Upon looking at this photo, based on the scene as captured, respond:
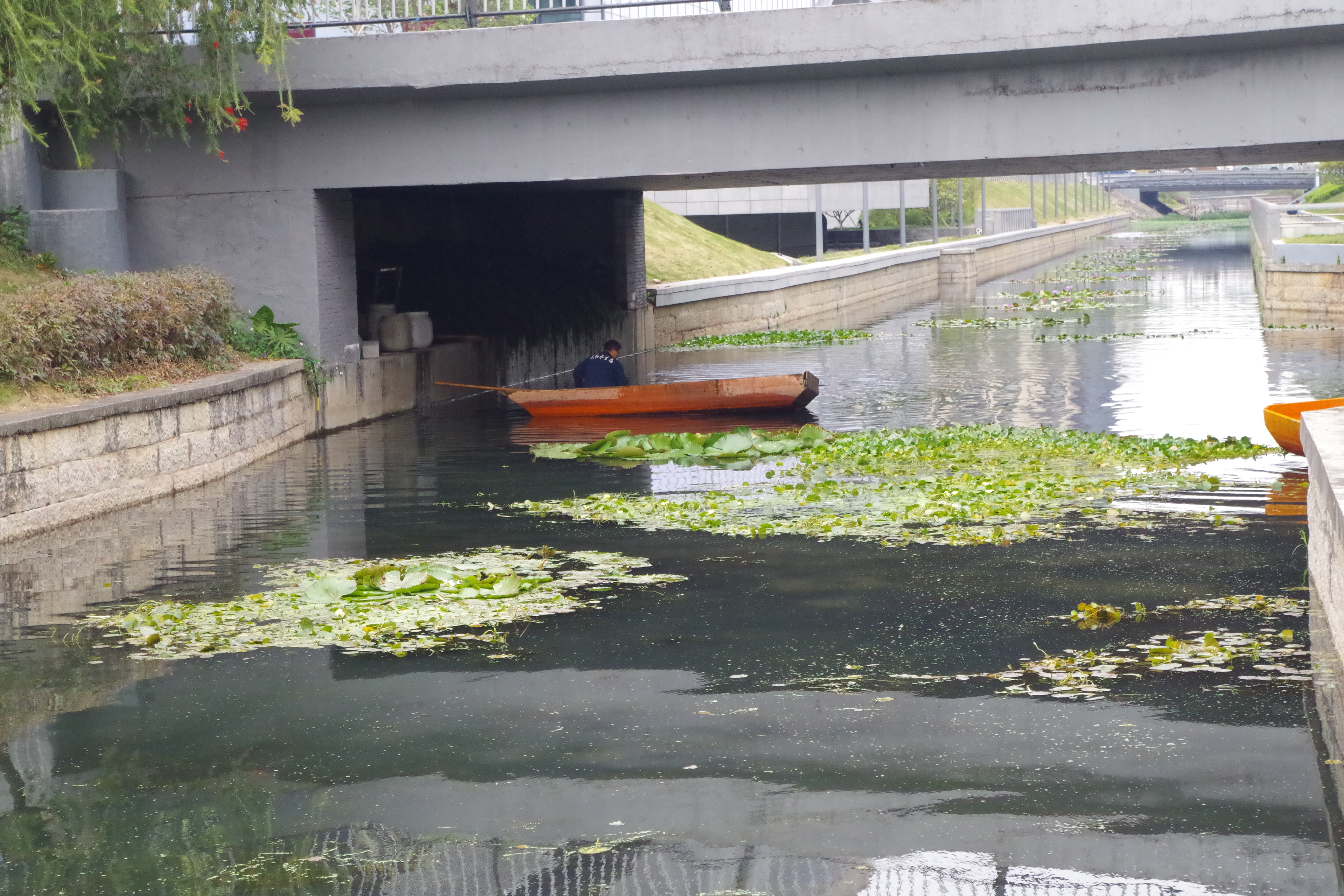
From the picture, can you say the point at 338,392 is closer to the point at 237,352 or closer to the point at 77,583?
the point at 237,352

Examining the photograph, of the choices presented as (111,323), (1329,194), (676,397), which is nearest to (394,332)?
(676,397)

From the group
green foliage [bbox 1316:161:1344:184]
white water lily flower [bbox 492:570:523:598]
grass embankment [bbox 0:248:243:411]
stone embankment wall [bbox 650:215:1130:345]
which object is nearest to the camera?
white water lily flower [bbox 492:570:523:598]

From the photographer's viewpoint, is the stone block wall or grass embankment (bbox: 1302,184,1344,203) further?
grass embankment (bbox: 1302,184,1344,203)

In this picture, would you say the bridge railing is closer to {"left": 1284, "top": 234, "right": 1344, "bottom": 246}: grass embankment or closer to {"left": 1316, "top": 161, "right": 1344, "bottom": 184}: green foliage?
{"left": 1284, "top": 234, "right": 1344, "bottom": 246}: grass embankment

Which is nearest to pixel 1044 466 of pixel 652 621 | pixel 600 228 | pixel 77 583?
pixel 652 621

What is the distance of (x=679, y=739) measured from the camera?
25.5 feet

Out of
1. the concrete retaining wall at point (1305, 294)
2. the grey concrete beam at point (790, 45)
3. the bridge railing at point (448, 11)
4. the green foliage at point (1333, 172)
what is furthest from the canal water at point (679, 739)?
the green foliage at point (1333, 172)

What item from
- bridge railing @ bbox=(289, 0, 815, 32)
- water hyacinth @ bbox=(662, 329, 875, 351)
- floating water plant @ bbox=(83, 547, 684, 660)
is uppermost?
bridge railing @ bbox=(289, 0, 815, 32)

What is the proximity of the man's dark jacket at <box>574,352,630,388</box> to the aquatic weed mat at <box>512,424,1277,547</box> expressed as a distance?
3.94m

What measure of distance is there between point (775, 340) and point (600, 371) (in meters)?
16.8

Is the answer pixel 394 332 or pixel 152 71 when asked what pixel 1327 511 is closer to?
pixel 152 71

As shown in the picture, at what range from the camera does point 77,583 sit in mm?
11961

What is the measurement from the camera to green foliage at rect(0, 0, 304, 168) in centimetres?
1822

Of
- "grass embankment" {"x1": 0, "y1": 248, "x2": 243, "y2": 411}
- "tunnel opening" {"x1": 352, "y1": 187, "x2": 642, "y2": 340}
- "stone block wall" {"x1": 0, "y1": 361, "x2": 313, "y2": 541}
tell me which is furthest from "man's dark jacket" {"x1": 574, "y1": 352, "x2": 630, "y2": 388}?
"grass embankment" {"x1": 0, "y1": 248, "x2": 243, "y2": 411}
